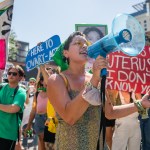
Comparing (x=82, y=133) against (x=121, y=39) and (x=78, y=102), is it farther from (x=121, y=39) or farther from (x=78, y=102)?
(x=121, y=39)

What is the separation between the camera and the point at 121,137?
4.27m

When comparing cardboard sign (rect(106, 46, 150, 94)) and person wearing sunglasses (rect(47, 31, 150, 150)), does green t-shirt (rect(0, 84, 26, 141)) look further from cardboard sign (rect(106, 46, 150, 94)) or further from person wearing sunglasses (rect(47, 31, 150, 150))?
person wearing sunglasses (rect(47, 31, 150, 150))

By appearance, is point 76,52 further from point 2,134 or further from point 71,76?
point 2,134

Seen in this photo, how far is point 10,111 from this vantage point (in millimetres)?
3346

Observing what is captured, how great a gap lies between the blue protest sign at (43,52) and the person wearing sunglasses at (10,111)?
0.32 meters

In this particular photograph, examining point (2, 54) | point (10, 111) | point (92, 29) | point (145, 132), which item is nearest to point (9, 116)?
point (10, 111)

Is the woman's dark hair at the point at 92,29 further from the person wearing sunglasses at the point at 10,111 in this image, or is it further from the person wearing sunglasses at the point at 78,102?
the person wearing sunglasses at the point at 78,102

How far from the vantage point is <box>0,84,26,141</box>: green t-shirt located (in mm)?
3380

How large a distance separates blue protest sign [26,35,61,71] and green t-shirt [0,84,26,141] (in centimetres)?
38

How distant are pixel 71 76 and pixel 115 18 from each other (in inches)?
19.5

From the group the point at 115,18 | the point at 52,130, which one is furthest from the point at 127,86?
the point at 115,18

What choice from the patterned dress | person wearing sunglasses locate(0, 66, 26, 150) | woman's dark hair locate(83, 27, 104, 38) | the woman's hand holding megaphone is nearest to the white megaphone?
the woman's hand holding megaphone

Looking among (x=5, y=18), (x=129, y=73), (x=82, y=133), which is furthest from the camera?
(x=5, y=18)

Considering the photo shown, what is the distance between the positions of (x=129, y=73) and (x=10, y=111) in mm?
1512
